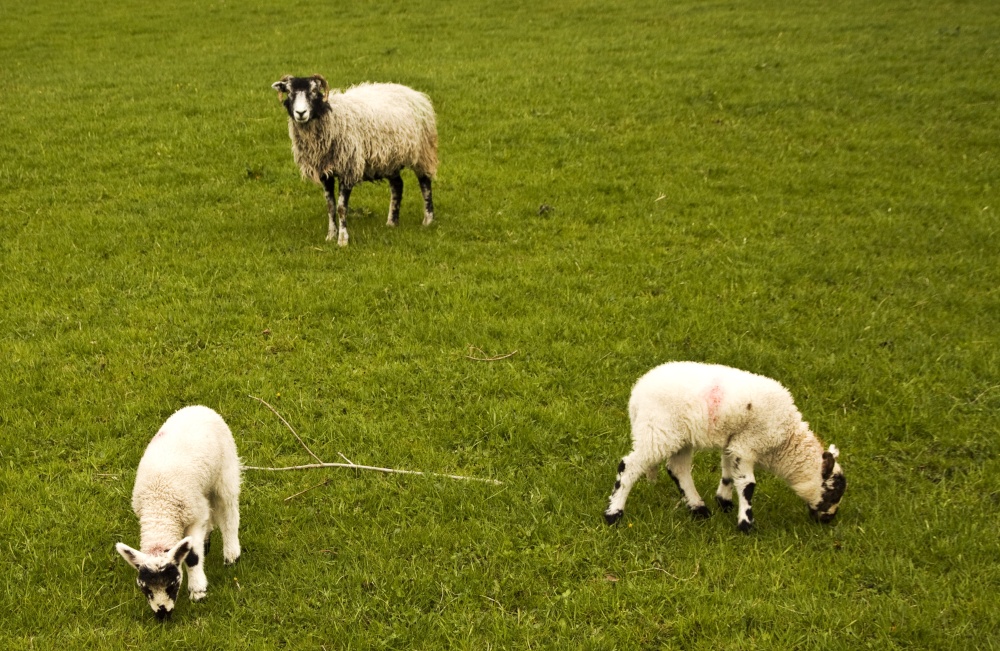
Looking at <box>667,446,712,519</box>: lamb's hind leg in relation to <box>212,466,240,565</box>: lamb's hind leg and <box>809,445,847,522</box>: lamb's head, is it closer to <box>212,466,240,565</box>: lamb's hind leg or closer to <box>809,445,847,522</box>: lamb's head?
<box>809,445,847,522</box>: lamb's head

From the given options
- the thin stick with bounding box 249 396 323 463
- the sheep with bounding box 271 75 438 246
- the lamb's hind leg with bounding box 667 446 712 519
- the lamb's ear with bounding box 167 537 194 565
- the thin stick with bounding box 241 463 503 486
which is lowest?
the thin stick with bounding box 241 463 503 486

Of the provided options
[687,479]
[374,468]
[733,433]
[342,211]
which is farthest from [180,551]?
[342,211]

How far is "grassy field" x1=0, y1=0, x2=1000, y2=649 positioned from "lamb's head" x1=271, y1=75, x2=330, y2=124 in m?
1.81

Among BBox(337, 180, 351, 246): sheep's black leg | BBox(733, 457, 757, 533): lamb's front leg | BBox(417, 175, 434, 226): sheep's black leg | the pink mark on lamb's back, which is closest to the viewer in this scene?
the pink mark on lamb's back

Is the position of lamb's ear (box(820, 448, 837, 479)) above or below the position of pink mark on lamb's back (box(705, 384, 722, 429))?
below

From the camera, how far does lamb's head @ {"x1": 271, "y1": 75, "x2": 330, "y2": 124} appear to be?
10438 millimetres

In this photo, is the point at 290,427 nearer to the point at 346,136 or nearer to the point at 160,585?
the point at 160,585

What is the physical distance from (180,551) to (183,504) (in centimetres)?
42

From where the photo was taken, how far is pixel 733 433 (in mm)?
5578

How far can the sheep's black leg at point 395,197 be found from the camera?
1171cm

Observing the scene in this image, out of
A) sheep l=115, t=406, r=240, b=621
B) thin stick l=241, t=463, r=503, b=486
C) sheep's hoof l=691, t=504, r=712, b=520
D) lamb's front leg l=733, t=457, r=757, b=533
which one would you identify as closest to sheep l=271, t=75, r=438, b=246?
thin stick l=241, t=463, r=503, b=486

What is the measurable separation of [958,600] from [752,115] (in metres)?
12.9

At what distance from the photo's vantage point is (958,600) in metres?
4.93

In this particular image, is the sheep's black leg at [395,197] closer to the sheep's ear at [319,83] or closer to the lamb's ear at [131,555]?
the sheep's ear at [319,83]
